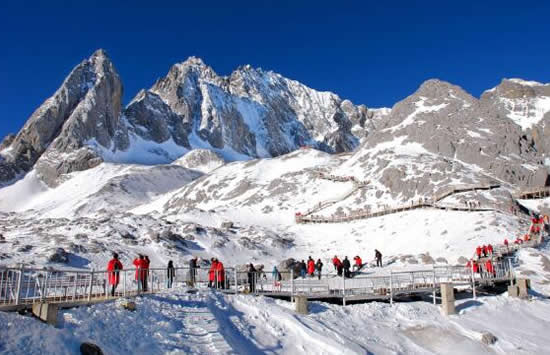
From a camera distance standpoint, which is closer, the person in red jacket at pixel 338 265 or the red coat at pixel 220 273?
the red coat at pixel 220 273

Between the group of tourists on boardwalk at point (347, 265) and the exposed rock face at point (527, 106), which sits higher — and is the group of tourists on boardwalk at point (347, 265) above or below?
below

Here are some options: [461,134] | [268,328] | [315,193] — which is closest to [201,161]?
[315,193]

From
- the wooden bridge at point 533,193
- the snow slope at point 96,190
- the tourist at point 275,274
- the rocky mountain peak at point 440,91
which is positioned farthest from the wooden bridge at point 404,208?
the snow slope at point 96,190

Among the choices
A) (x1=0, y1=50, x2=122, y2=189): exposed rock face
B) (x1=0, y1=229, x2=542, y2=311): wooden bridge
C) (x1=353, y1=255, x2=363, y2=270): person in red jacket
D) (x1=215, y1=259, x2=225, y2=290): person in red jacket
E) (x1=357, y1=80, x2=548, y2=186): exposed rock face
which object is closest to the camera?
(x1=0, y1=229, x2=542, y2=311): wooden bridge

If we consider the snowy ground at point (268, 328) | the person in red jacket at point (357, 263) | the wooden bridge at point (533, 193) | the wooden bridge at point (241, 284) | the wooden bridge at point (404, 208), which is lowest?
→ the snowy ground at point (268, 328)

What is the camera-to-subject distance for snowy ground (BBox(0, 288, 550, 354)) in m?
12.4

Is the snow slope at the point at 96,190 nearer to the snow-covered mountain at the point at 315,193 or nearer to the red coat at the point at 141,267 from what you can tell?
the snow-covered mountain at the point at 315,193

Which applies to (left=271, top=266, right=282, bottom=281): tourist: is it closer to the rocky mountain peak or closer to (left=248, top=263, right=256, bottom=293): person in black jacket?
(left=248, top=263, right=256, bottom=293): person in black jacket

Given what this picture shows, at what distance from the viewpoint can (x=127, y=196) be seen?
123 meters

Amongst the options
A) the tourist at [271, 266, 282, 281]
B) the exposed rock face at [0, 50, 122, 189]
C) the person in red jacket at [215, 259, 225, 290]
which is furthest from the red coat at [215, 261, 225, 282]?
the exposed rock face at [0, 50, 122, 189]

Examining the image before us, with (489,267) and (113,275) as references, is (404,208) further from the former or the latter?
(113,275)

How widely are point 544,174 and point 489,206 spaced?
80.5ft

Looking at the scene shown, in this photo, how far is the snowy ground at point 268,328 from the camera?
1242 cm

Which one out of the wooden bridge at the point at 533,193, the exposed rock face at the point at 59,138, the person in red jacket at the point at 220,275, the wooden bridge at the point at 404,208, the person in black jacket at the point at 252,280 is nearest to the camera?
the person in red jacket at the point at 220,275
